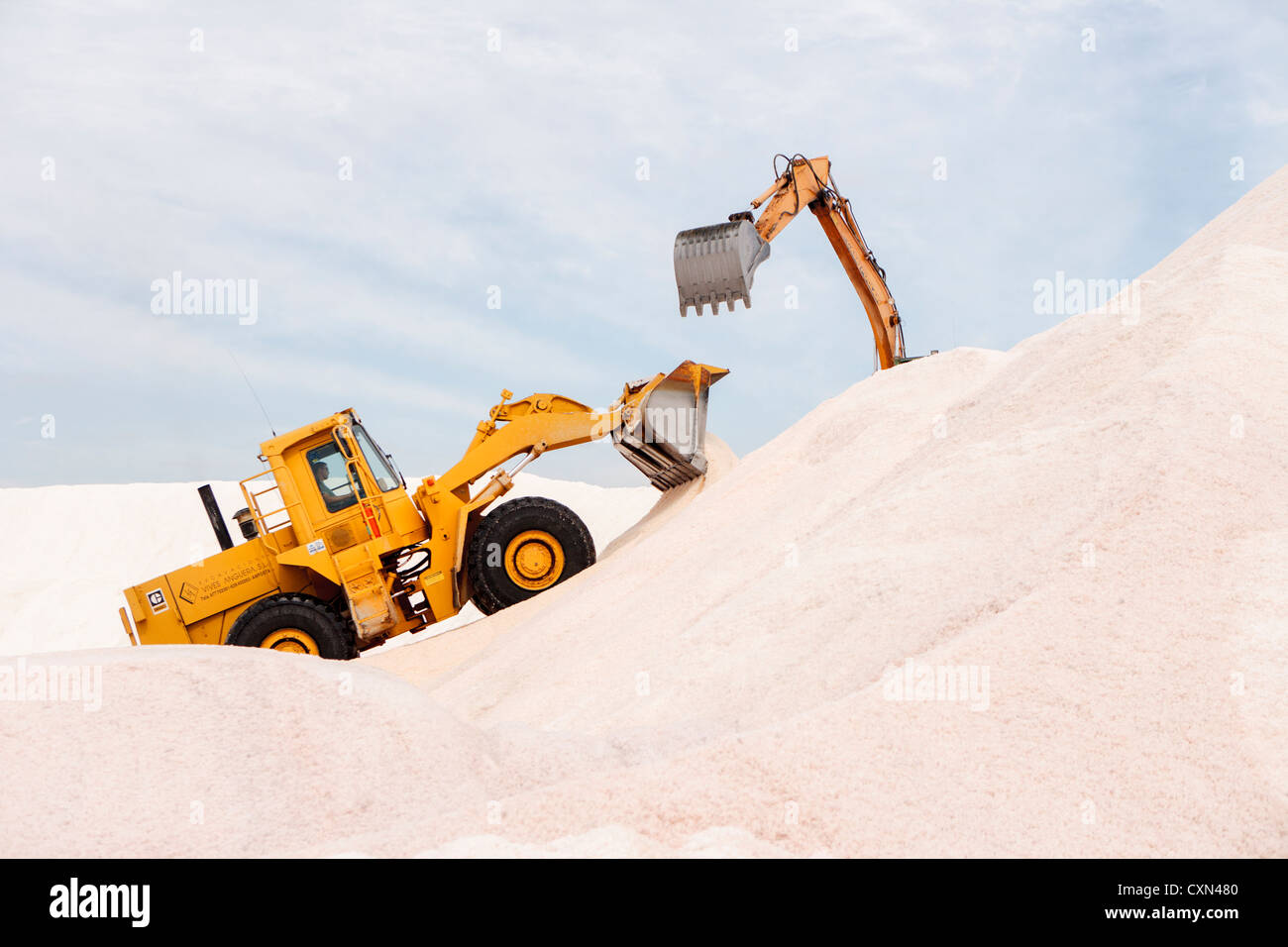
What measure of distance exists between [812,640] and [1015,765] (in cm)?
167

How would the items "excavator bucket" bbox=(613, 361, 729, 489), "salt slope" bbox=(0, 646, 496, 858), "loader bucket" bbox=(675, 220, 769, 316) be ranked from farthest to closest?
1. "excavator bucket" bbox=(613, 361, 729, 489)
2. "loader bucket" bbox=(675, 220, 769, 316)
3. "salt slope" bbox=(0, 646, 496, 858)

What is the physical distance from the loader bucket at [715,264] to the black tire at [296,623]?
179 inches

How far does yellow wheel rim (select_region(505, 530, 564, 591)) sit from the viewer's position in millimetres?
9758

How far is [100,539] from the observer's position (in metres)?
25.0

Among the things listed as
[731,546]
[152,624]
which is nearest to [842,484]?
[731,546]

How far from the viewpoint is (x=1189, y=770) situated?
10.2 ft

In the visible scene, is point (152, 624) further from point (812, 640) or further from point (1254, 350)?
point (1254, 350)

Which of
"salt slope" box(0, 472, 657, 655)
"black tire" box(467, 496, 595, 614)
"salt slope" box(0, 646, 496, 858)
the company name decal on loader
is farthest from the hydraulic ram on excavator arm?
"salt slope" box(0, 472, 657, 655)

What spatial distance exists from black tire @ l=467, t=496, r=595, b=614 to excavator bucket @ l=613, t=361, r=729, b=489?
1.05m

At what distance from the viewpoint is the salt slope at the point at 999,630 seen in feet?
9.78

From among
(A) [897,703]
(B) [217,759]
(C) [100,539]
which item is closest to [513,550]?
(B) [217,759]

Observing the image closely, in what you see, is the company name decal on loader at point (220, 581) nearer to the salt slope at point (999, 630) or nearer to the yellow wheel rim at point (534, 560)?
the yellow wheel rim at point (534, 560)

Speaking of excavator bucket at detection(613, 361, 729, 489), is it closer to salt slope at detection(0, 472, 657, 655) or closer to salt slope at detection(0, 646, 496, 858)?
salt slope at detection(0, 646, 496, 858)

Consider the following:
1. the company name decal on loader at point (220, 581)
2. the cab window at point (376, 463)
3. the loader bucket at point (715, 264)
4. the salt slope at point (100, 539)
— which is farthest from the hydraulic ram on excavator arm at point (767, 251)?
the salt slope at point (100, 539)
